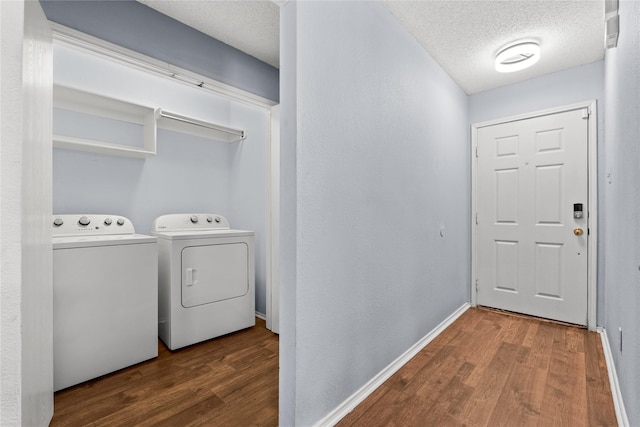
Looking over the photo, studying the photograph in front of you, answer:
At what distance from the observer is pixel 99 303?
1910 millimetres

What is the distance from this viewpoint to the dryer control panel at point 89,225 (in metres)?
2.20

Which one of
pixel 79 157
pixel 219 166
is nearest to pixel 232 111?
pixel 219 166

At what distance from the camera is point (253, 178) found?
3238 millimetres

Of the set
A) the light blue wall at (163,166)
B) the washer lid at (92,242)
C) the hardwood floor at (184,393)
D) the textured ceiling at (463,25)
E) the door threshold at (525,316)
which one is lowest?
the hardwood floor at (184,393)

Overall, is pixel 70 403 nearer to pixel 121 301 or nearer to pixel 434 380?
pixel 121 301

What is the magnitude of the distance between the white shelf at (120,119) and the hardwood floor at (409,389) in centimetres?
167

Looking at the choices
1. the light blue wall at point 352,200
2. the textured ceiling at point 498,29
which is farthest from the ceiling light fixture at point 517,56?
the light blue wall at point 352,200

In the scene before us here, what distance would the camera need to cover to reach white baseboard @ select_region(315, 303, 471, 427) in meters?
1.49

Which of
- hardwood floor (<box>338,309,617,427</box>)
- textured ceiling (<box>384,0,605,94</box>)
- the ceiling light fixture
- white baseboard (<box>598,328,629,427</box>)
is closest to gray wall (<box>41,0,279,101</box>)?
textured ceiling (<box>384,0,605,94</box>)

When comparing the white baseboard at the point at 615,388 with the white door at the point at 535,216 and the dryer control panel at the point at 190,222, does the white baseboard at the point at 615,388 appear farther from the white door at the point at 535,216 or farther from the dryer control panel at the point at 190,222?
the dryer control panel at the point at 190,222

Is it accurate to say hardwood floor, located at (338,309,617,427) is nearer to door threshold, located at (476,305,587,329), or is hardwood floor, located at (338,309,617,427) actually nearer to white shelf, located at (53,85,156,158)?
door threshold, located at (476,305,587,329)

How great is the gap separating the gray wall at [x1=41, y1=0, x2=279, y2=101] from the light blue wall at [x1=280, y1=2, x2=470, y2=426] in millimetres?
1066

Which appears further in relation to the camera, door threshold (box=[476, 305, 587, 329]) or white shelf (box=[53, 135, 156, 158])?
door threshold (box=[476, 305, 587, 329])

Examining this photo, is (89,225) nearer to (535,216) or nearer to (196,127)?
(196,127)
